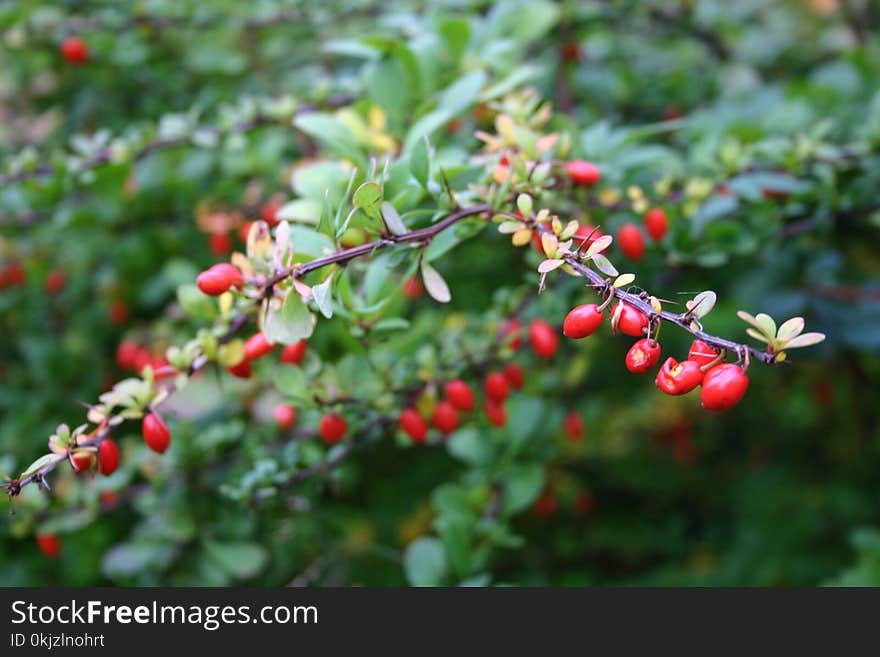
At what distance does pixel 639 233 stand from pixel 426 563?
694 mm

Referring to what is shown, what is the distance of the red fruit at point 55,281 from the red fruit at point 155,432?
1285mm

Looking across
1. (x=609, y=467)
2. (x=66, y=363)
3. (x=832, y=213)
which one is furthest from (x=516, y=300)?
(x=609, y=467)

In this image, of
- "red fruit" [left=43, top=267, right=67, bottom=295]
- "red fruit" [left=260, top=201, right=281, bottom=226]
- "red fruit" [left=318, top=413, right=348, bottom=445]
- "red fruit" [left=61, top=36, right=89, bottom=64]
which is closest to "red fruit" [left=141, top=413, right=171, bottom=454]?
"red fruit" [left=318, top=413, right=348, bottom=445]

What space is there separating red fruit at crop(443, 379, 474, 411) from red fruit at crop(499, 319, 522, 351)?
12cm

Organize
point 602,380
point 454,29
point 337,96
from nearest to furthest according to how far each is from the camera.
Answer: point 454,29
point 337,96
point 602,380

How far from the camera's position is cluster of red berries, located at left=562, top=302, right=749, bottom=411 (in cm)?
77

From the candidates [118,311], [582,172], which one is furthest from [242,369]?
[118,311]

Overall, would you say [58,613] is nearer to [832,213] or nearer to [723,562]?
[832,213]

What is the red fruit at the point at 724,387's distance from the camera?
30.2 inches

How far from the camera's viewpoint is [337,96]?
5.63 feet

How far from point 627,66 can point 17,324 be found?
1859mm

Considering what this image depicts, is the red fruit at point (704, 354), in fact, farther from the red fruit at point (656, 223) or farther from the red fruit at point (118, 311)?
the red fruit at point (118, 311)

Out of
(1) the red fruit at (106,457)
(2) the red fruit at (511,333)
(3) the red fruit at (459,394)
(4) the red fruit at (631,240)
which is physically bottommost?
(1) the red fruit at (106,457)

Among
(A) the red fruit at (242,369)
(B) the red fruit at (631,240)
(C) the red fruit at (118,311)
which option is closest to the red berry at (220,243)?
(C) the red fruit at (118,311)
